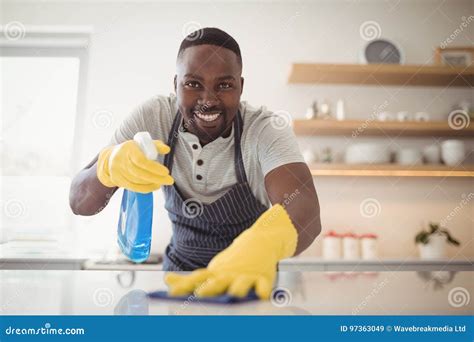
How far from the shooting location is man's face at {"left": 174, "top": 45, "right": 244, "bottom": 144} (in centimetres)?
81

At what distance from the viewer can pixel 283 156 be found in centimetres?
85

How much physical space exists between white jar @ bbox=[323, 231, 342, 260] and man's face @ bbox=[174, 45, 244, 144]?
121cm

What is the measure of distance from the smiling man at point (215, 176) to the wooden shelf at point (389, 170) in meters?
1.01

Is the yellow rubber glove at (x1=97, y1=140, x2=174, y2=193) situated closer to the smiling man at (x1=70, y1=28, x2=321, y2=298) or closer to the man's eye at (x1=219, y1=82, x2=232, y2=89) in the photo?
the smiling man at (x1=70, y1=28, x2=321, y2=298)

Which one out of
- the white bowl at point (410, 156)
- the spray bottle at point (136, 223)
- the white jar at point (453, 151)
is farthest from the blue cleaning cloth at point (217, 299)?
the white jar at point (453, 151)

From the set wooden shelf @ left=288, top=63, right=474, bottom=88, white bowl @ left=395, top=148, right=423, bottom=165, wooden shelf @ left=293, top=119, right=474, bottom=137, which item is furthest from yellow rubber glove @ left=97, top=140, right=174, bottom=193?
white bowl @ left=395, top=148, right=423, bottom=165

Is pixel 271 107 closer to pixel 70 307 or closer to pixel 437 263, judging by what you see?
pixel 437 263

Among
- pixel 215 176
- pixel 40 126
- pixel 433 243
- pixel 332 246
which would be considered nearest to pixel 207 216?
pixel 215 176

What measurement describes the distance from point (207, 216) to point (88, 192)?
0.28m

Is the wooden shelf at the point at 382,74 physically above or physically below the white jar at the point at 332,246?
above

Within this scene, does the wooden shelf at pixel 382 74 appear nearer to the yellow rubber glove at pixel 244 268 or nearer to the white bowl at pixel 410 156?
the white bowl at pixel 410 156

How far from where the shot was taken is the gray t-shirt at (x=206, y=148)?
0.94m
